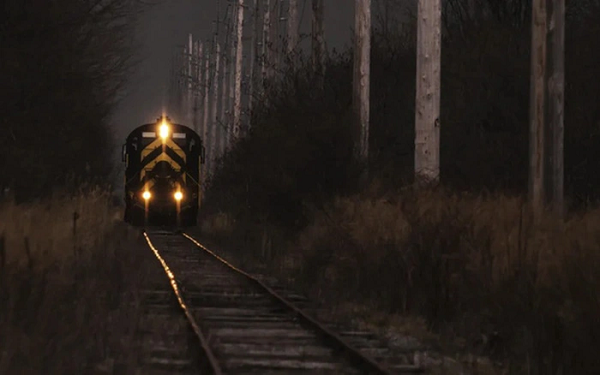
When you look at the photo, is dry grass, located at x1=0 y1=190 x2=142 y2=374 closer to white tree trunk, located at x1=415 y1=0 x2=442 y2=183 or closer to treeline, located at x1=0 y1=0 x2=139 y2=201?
treeline, located at x1=0 y1=0 x2=139 y2=201

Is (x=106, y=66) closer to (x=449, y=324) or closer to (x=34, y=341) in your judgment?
(x=449, y=324)

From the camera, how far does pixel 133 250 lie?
23516 millimetres

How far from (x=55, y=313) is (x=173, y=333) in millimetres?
1562

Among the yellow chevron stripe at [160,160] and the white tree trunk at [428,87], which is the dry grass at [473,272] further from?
the yellow chevron stripe at [160,160]

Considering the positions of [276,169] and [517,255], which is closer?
[517,255]

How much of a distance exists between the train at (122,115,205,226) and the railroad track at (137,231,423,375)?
16.3 meters

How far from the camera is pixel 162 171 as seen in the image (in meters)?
36.0

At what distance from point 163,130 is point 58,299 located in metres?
23.6

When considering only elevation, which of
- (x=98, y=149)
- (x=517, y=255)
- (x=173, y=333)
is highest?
(x=98, y=149)

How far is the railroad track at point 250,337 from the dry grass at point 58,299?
0.50 m

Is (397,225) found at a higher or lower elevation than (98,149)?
lower

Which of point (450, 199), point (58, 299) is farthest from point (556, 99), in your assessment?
point (58, 299)

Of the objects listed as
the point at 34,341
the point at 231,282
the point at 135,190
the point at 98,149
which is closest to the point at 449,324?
the point at 34,341

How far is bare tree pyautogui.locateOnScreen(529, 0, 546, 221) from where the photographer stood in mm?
16125
